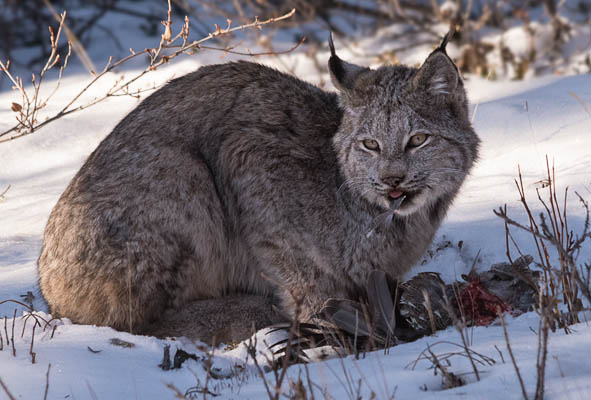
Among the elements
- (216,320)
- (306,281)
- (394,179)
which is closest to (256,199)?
(306,281)

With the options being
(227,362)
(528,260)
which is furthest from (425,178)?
(227,362)

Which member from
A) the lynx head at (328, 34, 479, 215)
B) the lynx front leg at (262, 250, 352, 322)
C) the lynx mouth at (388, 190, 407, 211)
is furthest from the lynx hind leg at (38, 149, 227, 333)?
the lynx mouth at (388, 190, 407, 211)

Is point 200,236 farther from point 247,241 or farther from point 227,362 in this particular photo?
point 227,362

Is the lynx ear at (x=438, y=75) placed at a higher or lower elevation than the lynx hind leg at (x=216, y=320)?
higher

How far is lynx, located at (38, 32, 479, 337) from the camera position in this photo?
4.22m

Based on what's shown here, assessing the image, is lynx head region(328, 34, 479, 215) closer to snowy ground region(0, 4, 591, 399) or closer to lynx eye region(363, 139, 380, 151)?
lynx eye region(363, 139, 380, 151)

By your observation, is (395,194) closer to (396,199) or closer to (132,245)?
(396,199)

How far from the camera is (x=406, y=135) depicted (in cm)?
413

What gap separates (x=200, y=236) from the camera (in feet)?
14.4

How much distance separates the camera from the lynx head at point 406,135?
4125mm

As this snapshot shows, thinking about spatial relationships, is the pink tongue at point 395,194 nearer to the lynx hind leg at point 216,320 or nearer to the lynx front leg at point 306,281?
the lynx front leg at point 306,281

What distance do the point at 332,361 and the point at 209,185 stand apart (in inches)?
56.0

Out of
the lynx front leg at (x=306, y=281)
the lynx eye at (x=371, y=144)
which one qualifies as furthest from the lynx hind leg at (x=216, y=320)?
the lynx eye at (x=371, y=144)

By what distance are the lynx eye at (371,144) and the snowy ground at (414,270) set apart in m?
1.02
